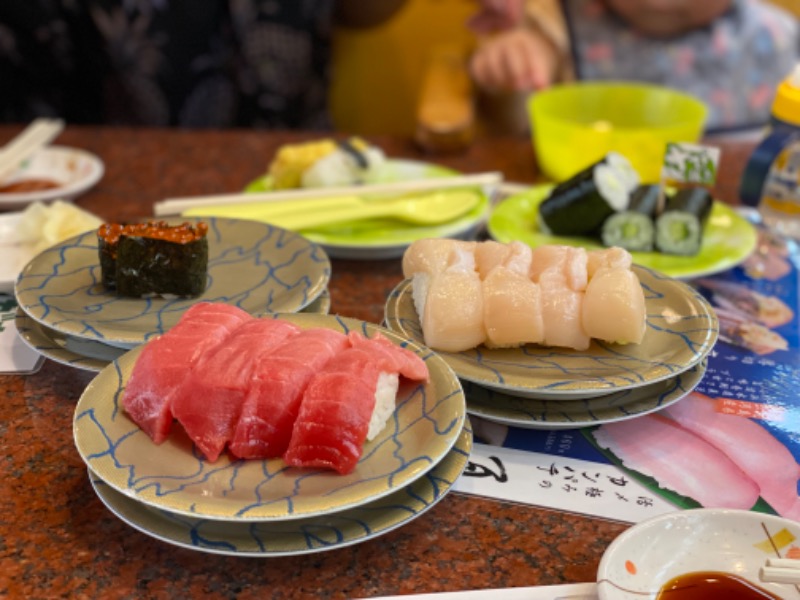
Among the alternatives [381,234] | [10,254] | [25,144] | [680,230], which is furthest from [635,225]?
[25,144]

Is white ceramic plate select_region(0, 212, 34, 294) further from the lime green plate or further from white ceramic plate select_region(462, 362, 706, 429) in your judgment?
white ceramic plate select_region(462, 362, 706, 429)

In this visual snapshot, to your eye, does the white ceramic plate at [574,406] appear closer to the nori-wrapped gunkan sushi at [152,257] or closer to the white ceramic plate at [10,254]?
the nori-wrapped gunkan sushi at [152,257]

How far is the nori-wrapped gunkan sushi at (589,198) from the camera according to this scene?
1632 mm

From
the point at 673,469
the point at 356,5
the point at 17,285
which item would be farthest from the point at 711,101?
the point at 17,285

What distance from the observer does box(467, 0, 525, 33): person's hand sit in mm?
2611

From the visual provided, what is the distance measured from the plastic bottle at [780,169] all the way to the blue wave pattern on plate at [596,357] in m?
0.59

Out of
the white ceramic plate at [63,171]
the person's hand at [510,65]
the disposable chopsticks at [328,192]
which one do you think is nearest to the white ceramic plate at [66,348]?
the disposable chopsticks at [328,192]

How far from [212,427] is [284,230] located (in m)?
0.64

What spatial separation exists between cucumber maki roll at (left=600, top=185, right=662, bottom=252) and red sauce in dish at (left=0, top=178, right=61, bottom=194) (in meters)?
1.27

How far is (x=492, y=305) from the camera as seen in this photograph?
3.78ft

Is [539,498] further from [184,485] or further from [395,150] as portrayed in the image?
[395,150]

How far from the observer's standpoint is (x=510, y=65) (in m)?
2.46

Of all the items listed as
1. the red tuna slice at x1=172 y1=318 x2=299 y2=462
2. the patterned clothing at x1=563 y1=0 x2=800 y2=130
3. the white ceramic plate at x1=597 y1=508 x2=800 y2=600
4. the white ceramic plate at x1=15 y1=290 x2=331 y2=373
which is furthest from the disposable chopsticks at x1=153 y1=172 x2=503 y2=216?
the patterned clothing at x1=563 y1=0 x2=800 y2=130

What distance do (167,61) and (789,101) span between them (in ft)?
5.99
